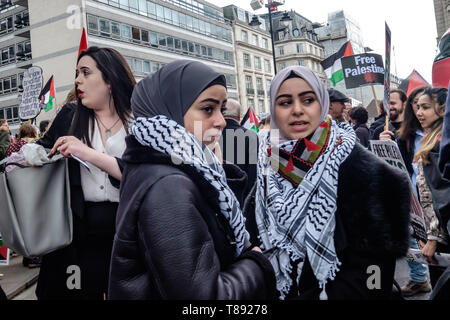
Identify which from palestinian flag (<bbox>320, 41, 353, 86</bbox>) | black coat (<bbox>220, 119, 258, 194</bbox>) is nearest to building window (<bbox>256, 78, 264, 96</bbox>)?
palestinian flag (<bbox>320, 41, 353, 86</bbox>)

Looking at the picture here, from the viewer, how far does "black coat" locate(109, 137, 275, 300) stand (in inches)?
47.1

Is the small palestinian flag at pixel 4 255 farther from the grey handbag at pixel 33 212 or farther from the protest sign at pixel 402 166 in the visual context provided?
the protest sign at pixel 402 166

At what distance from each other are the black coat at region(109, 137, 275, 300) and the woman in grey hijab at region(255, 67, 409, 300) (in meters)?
0.64

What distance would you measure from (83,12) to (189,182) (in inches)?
1173

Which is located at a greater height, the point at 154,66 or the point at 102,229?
the point at 154,66

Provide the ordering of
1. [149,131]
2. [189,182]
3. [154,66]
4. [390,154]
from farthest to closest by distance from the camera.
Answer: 1. [154,66]
2. [390,154]
3. [149,131]
4. [189,182]

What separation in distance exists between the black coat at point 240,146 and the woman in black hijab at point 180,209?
165 cm

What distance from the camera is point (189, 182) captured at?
4.33ft

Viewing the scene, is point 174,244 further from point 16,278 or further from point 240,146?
point 16,278

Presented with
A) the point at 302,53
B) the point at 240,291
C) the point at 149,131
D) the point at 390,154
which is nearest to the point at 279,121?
the point at 149,131

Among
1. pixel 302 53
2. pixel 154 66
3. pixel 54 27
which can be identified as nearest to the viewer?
pixel 54 27
